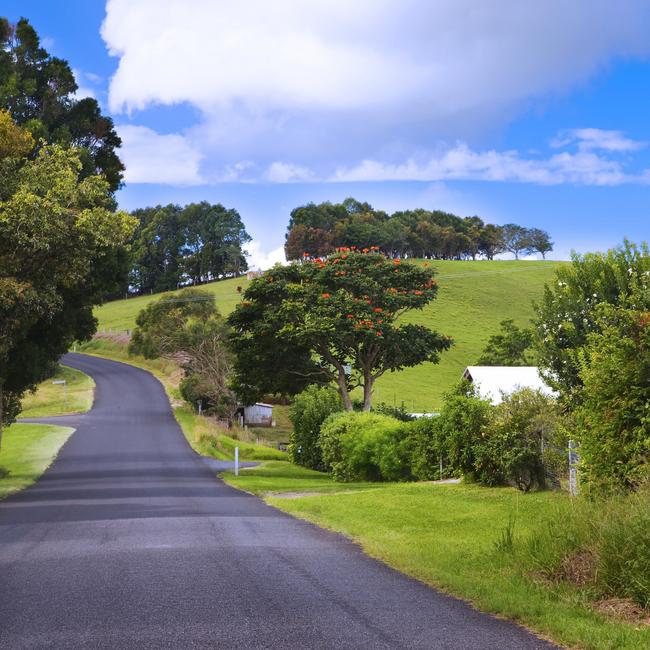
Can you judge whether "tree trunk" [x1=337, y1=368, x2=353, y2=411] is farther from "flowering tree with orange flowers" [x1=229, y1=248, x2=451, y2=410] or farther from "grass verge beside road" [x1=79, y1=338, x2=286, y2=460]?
"grass verge beside road" [x1=79, y1=338, x2=286, y2=460]

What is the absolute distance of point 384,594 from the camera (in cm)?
931

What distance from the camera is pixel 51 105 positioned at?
31609mm

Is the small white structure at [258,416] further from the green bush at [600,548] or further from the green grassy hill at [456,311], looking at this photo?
the green bush at [600,548]

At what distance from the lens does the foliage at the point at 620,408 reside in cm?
1160

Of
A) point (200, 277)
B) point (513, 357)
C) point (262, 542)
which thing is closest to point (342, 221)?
point (200, 277)

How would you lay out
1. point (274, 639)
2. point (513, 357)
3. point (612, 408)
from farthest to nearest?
point (513, 357) < point (612, 408) < point (274, 639)

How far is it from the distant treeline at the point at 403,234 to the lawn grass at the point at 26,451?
8951 cm

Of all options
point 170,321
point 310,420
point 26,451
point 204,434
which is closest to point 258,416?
point 170,321

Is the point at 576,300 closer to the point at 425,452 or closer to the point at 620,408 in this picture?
the point at 425,452

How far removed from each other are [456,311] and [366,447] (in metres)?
88.3

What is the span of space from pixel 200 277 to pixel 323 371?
116904 millimetres

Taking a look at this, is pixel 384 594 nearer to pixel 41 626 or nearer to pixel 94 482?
pixel 41 626

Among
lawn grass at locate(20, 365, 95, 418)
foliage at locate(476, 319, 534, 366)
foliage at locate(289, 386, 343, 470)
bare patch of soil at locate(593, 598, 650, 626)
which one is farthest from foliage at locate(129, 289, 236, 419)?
bare patch of soil at locate(593, 598, 650, 626)

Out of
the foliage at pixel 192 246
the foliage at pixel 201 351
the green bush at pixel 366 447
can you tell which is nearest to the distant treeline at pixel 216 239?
the foliage at pixel 192 246
